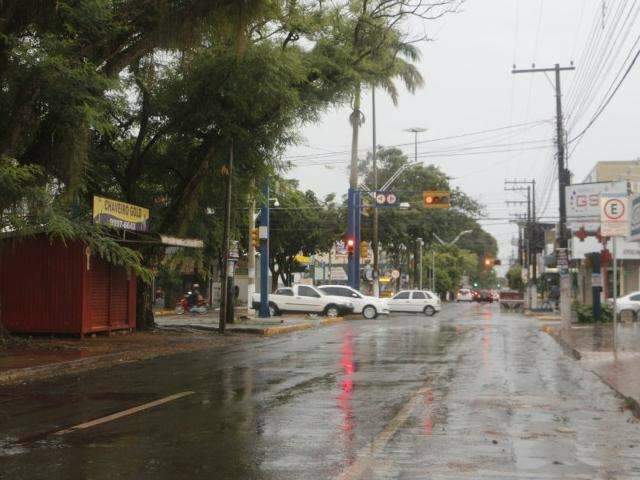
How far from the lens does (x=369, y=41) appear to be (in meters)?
24.1

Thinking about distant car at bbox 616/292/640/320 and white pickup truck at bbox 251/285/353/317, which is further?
white pickup truck at bbox 251/285/353/317

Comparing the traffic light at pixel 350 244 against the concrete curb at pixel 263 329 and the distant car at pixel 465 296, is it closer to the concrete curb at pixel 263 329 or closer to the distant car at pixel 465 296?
the concrete curb at pixel 263 329

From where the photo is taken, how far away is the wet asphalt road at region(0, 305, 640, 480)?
6.89 meters

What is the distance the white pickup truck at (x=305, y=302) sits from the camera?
3847 cm

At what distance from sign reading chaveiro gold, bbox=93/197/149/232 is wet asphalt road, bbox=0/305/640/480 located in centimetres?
433

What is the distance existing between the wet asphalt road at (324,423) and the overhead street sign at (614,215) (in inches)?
117

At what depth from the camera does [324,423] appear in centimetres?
902

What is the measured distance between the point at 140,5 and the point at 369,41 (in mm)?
9110

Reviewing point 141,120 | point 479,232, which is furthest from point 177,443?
point 479,232

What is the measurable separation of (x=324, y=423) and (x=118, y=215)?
12.1 meters

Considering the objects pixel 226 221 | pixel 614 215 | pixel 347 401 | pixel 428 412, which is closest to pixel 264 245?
pixel 226 221

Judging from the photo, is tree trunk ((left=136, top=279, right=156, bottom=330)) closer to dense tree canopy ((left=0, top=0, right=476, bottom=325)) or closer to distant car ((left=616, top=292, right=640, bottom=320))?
dense tree canopy ((left=0, top=0, right=476, bottom=325))

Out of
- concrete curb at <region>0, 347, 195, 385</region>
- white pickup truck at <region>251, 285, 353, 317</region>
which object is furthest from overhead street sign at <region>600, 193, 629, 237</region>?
white pickup truck at <region>251, 285, 353, 317</region>

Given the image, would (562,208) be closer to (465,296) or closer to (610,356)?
(610,356)
